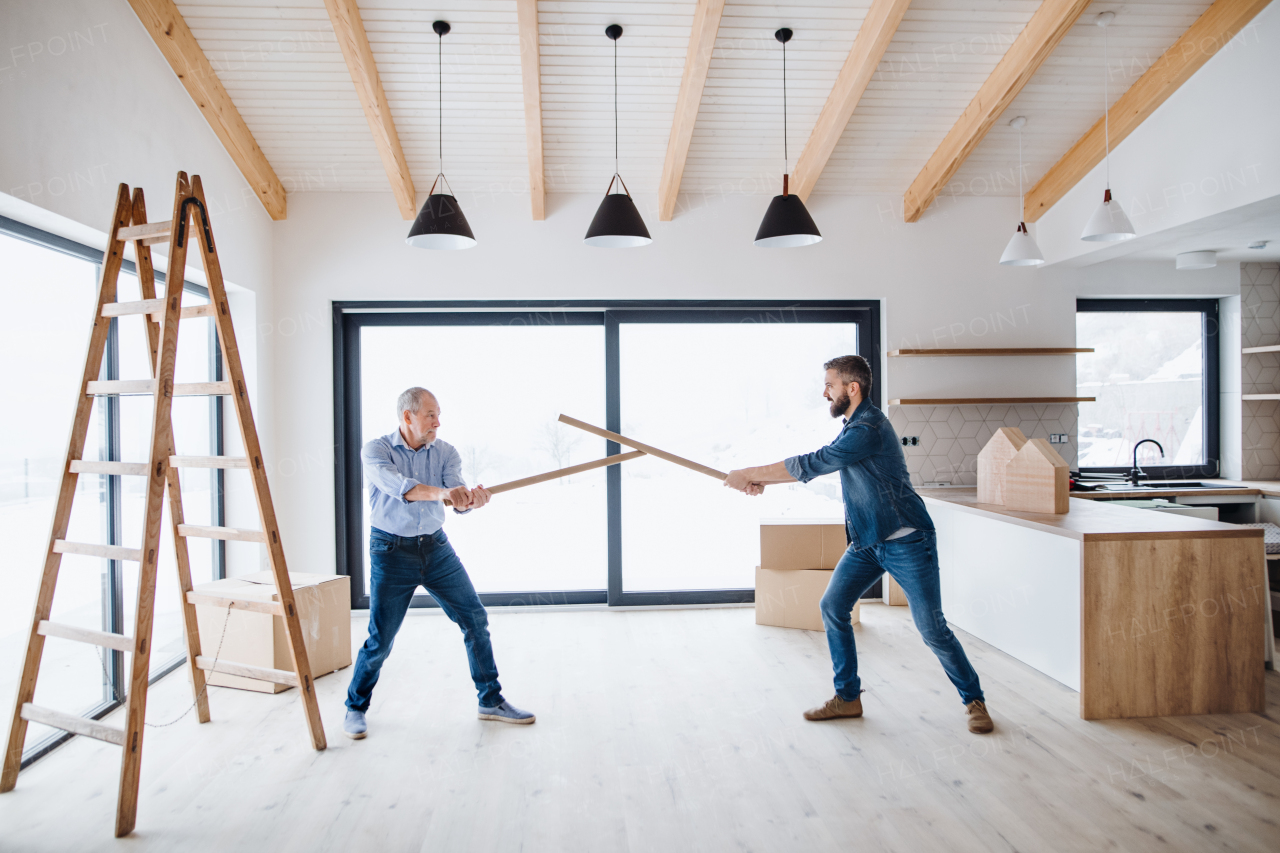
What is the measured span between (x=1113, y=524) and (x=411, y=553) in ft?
9.62

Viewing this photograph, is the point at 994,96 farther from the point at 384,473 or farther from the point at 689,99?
the point at 384,473

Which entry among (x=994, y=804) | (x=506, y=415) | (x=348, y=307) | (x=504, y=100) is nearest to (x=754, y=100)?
(x=504, y=100)

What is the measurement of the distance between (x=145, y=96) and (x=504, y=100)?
1687 mm

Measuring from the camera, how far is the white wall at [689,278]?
4.57m

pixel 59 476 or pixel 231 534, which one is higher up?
Answer: pixel 59 476

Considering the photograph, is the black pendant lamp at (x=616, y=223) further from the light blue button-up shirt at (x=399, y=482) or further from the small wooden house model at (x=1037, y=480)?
the small wooden house model at (x=1037, y=480)

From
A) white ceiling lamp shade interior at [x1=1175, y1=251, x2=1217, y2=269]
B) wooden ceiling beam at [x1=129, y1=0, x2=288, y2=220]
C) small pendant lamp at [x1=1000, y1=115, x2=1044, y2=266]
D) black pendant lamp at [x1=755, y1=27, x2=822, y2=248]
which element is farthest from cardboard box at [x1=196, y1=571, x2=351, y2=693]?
white ceiling lamp shade interior at [x1=1175, y1=251, x2=1217, y2=269]

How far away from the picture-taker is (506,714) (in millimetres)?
2998

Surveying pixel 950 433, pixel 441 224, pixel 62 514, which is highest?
pixel 441 224

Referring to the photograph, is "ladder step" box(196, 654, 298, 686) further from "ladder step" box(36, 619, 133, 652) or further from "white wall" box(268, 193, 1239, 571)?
"white wall" box(268, 193, 1239, 571)

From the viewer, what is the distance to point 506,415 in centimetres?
479

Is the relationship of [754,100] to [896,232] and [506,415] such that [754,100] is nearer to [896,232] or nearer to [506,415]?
[896,232]

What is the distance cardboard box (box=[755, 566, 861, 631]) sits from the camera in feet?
13.9

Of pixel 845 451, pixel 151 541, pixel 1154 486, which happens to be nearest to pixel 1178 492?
pixel 1154 486
